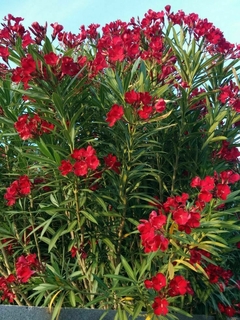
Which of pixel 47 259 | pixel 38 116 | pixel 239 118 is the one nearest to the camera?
pixel 38 116

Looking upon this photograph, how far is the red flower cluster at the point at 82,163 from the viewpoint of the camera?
7.71 ft

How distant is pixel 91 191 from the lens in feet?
8.29

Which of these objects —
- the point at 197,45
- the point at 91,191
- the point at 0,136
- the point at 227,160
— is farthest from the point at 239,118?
the point at 0,136

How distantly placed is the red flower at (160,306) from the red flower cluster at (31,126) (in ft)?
2.97

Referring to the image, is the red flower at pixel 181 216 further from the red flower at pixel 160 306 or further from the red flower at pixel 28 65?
the red flower at pixel 28 65

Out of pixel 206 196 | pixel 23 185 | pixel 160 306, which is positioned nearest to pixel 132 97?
pixel 206 196

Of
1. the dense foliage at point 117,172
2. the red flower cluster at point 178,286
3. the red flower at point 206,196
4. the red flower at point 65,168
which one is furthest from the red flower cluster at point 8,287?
the red flower at point 206,196

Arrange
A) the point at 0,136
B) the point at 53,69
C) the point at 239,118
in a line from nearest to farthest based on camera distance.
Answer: the point at 53,69, the point at 0,136, the point at 239,118

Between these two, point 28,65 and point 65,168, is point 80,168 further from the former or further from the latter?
point 28,65

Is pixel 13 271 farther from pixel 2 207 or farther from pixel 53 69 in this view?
pixel 53 69

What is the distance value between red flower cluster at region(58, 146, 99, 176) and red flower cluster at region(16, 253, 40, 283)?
1.60 ft

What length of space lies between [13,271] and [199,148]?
4.07 ft

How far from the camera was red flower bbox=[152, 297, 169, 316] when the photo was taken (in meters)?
2.35

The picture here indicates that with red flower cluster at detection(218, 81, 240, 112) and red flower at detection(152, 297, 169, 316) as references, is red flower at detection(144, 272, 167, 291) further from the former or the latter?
red flower cluster at detection(218, 81, 240, 112)
